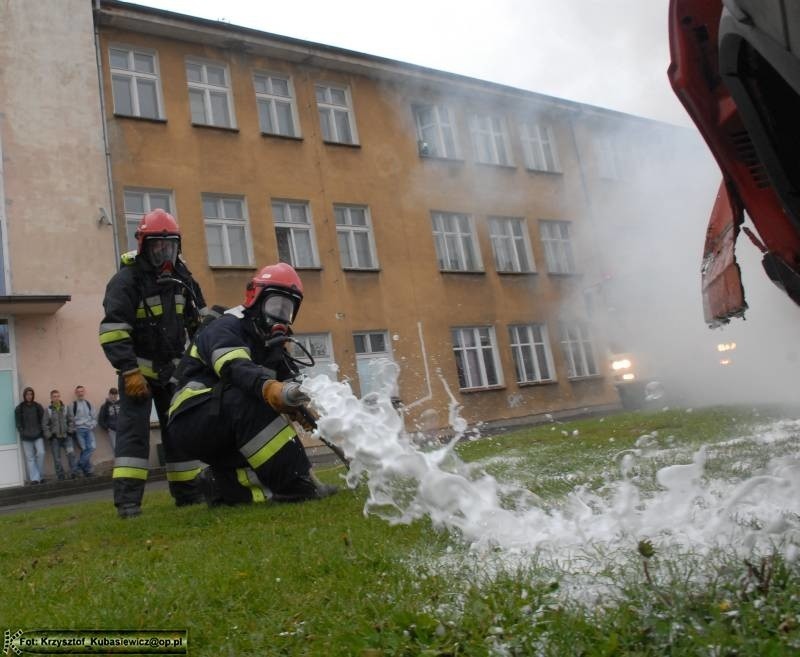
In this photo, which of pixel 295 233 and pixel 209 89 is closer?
pixel 209 89

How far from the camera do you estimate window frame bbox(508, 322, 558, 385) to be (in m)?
21.0

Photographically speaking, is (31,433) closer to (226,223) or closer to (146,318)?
(226,223)

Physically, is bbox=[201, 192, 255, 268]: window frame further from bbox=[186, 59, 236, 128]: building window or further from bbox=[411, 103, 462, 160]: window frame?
bbox=[411, 103, 462, 160]: window frame

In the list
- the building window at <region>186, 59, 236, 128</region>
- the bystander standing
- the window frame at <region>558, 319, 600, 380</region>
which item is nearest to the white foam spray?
the bystander standing

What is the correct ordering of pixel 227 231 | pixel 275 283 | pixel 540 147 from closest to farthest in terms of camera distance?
pixel 275 283, pixel 227 231, pixel 540 147

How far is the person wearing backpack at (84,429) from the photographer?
1398 centimetres

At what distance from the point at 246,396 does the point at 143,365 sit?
133 cm

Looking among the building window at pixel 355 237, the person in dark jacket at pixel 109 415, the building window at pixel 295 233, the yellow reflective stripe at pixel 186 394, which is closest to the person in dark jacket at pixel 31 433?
the person in dark jacket at pixel 109 415

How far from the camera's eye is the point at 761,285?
8.29 metres

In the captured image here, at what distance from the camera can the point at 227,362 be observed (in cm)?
490

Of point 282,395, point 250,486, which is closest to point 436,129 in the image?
point 250,486

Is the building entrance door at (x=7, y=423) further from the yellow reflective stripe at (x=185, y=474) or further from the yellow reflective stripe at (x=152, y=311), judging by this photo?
the yellow reflective stripe at (x=152, y=311)

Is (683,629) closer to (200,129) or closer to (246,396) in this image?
(246,396)

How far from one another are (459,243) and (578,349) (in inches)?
185
